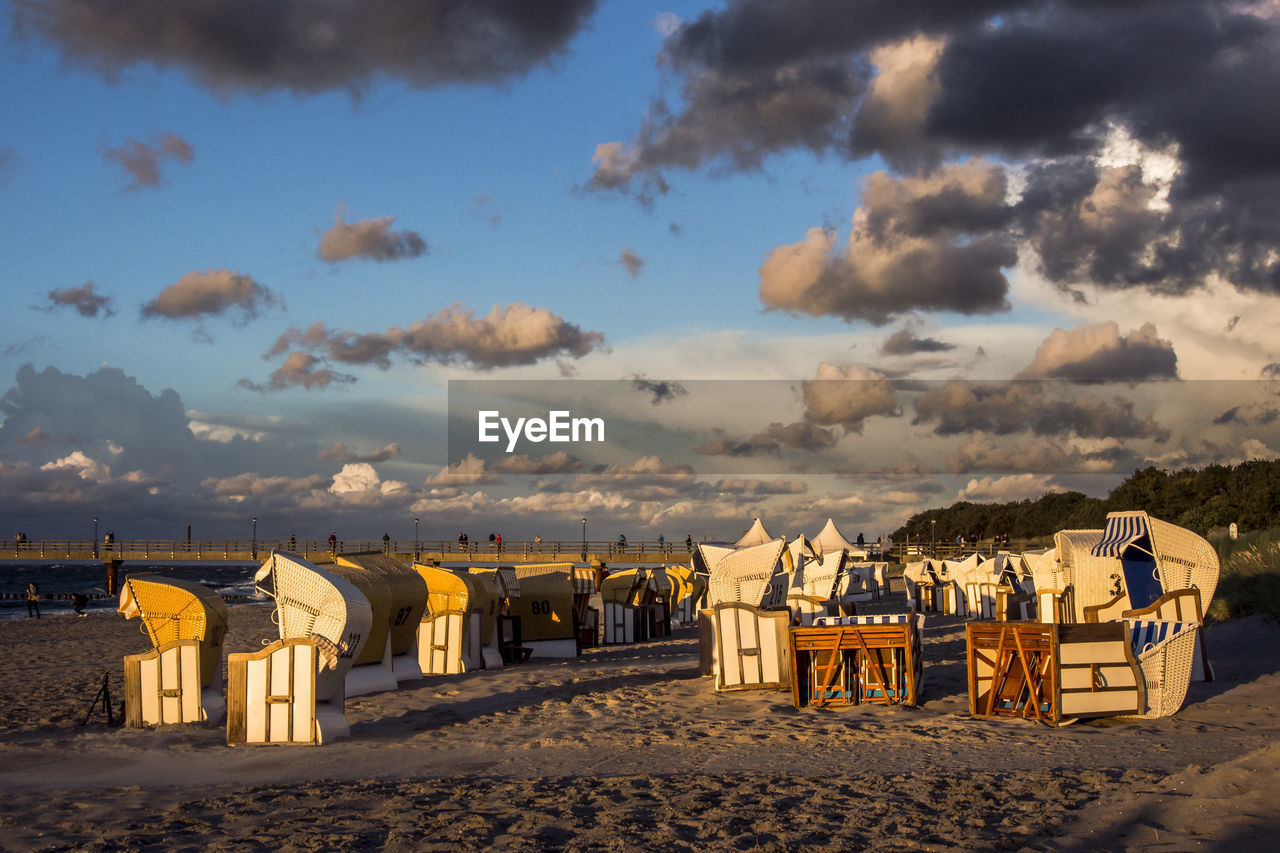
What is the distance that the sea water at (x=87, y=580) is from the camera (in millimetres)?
60094

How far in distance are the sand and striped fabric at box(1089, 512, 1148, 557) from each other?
226 cm

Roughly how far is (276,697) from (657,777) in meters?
4.33

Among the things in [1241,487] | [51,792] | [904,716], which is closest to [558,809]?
[51,792]

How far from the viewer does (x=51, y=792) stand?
8656 mm

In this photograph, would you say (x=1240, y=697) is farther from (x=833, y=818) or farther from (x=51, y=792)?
(x=51, y=792)

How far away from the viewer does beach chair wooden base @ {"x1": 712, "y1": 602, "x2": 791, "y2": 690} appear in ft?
45.5

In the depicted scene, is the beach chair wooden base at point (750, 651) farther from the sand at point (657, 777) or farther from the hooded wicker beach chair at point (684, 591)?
the hooded wicker beach chair at point (684, 591)

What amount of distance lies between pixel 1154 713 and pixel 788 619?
4433 mm

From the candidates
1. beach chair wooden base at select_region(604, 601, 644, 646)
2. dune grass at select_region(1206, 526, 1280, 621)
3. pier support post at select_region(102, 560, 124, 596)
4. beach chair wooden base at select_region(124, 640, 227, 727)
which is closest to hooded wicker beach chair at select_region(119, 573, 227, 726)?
beach chair wooden base at select_region(124, 640, 227, 727)

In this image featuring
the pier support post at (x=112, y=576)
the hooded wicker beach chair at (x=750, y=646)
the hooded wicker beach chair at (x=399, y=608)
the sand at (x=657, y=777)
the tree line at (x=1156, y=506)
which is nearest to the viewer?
the sand at (x=657, y=777)

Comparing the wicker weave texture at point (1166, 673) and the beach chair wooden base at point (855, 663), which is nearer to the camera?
the wicker weave texture at point (1166, 673)

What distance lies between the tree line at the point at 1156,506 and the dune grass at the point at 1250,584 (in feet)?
70.4

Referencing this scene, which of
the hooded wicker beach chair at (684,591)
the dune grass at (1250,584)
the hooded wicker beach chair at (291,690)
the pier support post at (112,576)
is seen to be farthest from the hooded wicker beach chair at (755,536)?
the pier support post at (112,576)

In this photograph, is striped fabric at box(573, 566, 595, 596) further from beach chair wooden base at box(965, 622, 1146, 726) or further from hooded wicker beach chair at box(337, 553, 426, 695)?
beach chair wooden base at box(965, 622, 1146, 726)
